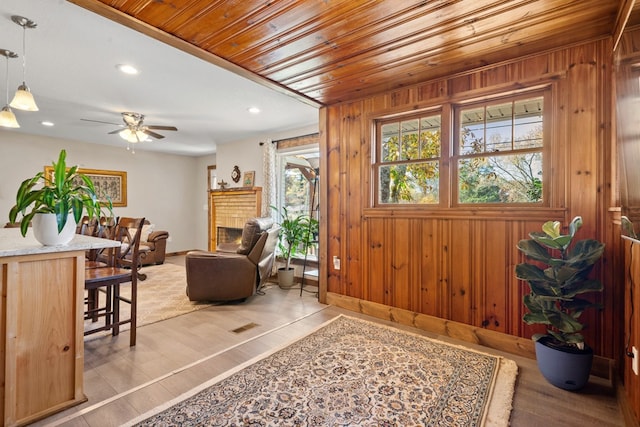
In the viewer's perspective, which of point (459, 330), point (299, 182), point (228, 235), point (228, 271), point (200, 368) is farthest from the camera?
point (228, 235)

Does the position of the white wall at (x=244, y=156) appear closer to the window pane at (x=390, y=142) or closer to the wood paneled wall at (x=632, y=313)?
the window pane at (x=390, y=142)

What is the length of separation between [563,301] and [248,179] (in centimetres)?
489

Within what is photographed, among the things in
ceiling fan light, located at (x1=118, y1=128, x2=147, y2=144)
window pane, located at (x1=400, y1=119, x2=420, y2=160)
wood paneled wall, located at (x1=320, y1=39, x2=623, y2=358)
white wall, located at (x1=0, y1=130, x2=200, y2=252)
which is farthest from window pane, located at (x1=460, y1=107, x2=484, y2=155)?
white wall, located at (x1=0, y1=130, x2=200, y2=252)

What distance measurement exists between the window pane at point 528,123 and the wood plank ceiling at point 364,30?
1.27ft

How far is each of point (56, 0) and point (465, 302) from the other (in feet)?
12.0

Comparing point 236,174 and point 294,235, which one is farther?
point 236,174

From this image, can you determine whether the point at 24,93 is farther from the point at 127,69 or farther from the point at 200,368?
the point at 200,368

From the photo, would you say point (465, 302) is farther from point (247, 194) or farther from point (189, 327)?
point (247, 194)

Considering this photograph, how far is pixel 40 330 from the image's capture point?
5.14 feet

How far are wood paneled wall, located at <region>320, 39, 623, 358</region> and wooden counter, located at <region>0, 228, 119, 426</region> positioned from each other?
7.63 feet

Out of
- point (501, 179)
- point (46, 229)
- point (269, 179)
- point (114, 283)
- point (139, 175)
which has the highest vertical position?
point (139, 175)

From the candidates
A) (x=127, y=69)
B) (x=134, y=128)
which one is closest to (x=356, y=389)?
(x=127, y=69)

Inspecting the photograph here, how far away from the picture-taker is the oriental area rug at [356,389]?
1.57 meters

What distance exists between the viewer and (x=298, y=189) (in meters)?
5.12
